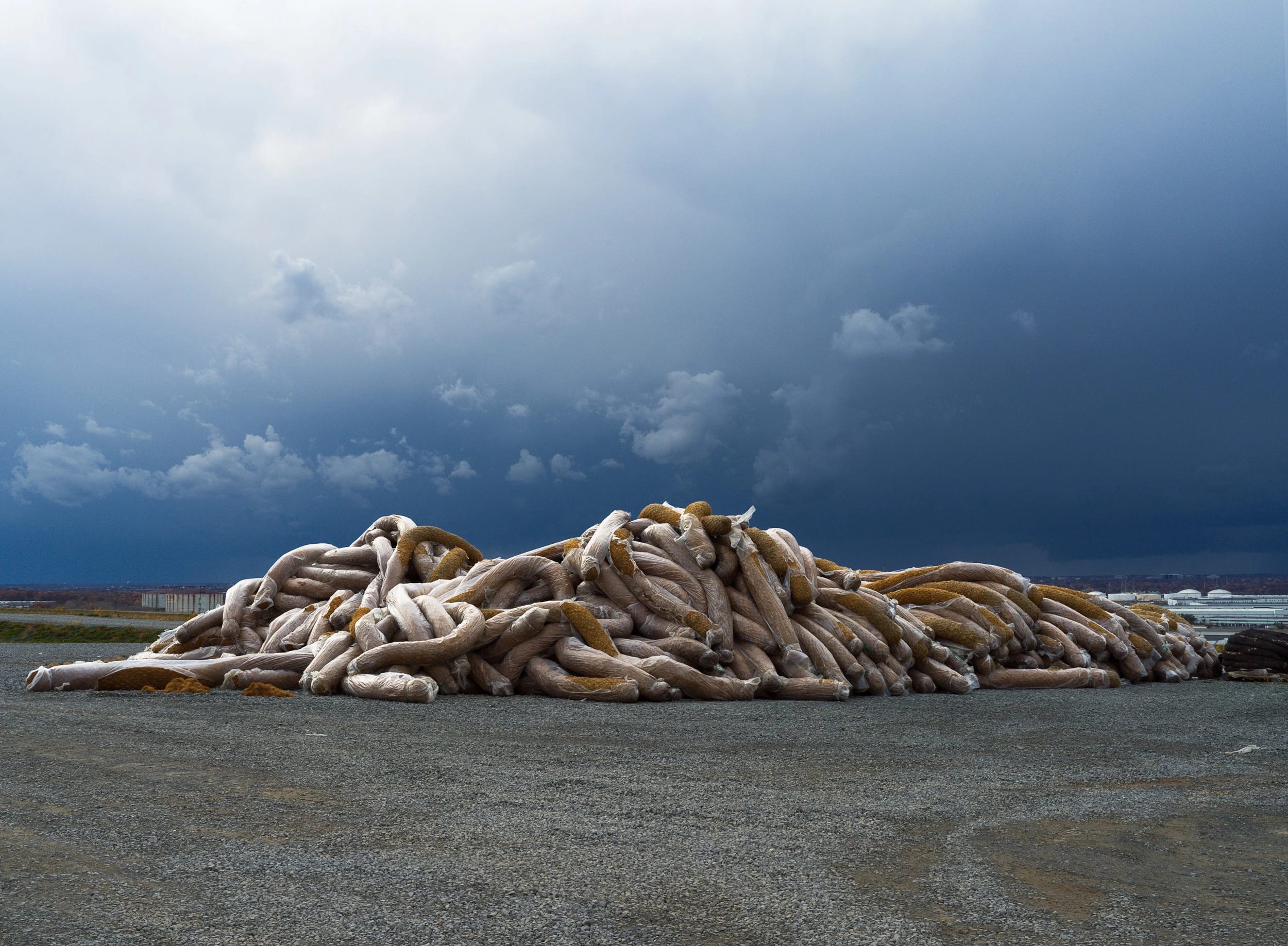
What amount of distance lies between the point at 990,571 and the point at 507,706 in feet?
21.2

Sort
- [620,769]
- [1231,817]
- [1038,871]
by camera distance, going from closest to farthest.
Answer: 1. [1038,871]
2. [1231,817]
3. [620,769]

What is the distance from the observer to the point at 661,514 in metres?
10.9

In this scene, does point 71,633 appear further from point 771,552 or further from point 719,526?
point 771,552

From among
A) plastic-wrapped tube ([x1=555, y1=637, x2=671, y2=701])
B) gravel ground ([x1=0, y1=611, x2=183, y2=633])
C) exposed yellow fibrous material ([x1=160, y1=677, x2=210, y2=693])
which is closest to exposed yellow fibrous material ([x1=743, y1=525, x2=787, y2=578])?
plastic-wrapped tube ([x1=555, y1=637, x2=671, y2=701])

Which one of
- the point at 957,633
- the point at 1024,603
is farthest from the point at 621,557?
the point at 1024,603

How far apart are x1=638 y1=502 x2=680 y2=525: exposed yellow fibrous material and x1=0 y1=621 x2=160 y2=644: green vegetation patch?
15.2m

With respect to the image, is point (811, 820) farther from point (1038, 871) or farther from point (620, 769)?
point (620, 769)

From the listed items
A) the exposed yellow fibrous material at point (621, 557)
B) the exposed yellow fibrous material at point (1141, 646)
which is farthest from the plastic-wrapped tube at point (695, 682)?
the exposed yellow fibrous material at point (1141, 646)

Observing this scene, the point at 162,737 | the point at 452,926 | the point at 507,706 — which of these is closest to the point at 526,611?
the point at 507,706

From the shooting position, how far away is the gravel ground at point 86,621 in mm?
27297

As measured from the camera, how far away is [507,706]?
8031 millimetres

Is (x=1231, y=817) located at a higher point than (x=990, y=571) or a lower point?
lower

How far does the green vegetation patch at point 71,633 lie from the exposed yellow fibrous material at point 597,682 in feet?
53.8

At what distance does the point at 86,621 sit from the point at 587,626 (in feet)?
87.8
